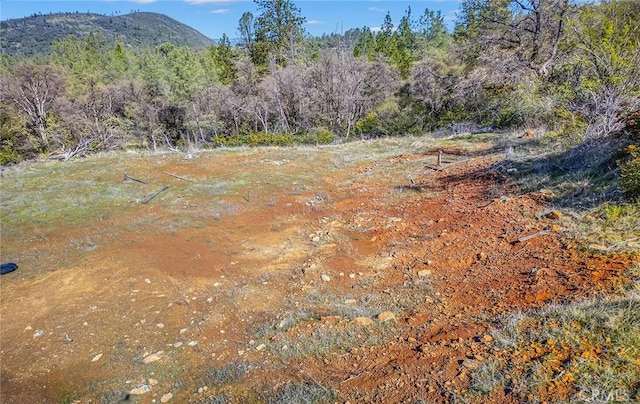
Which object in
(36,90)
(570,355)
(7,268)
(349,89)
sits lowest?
(7,268)

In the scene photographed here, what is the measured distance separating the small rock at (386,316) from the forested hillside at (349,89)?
524 centimetres

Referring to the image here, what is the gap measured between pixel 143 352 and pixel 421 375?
9.52 ft

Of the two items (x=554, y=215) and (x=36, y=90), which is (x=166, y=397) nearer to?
(x=554, y=215)

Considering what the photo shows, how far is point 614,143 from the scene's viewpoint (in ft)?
21.3

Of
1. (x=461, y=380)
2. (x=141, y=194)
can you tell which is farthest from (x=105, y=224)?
(x=461, y=380)

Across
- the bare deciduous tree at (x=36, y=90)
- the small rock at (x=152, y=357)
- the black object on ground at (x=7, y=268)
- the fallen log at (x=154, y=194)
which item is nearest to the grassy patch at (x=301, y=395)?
the small rock at (x=152, y=357)

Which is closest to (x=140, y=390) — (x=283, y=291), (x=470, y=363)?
(x=283, y=291)

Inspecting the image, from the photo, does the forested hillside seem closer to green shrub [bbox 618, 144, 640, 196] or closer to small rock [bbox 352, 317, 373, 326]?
green shrub [bbox 618, 144, 640, 196]

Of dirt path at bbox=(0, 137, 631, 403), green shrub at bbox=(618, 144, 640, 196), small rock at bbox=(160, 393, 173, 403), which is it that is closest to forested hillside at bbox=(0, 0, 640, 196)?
green shrub at bbox=(618, 144, 640, 196)

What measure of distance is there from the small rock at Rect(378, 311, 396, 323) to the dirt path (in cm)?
8

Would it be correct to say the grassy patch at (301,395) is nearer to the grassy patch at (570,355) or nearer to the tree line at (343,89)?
the grassy patch at (570,355)

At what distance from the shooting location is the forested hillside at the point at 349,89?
798 cm

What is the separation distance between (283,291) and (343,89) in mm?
23922

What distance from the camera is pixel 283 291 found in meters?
4.96
